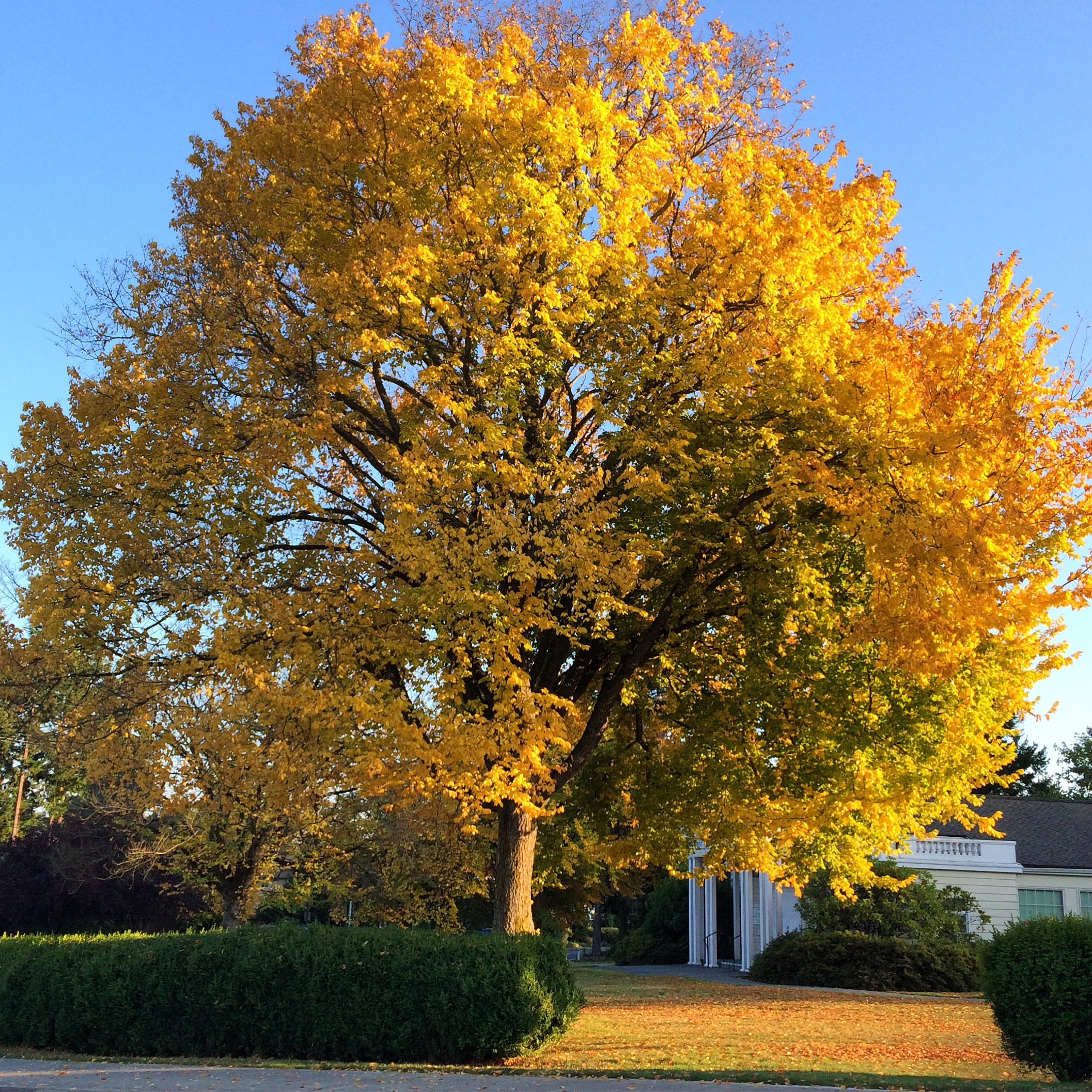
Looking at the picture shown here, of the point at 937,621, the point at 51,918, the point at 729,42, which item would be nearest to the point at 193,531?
the point at 937,621

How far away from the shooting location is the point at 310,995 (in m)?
12.1

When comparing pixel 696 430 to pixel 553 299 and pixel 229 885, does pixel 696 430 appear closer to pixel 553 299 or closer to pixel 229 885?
pixel 553 299

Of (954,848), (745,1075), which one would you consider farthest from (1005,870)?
(745,1075)

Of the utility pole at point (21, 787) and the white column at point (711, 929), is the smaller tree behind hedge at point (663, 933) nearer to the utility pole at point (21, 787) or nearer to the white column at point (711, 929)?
the white column at point (711, 929)

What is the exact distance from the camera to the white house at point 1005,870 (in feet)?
86.8

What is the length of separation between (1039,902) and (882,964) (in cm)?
661

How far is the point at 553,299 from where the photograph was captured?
38.3ft

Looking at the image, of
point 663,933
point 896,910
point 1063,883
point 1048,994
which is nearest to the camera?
point 1048,994

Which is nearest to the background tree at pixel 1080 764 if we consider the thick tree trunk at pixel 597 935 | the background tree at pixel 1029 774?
the background tree at pixel 1029 774

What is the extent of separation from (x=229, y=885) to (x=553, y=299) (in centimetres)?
1858

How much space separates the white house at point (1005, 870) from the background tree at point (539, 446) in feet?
44.3

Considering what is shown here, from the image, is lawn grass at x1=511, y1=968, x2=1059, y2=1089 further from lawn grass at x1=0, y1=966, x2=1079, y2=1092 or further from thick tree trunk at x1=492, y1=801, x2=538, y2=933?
thick tree trunk at x1=492, y1=801, x2=538, y2=933

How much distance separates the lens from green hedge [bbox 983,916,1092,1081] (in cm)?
1048

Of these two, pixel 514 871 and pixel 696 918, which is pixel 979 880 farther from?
pixel 514 871
